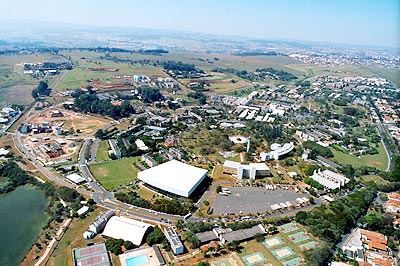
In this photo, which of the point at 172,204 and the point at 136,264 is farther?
the point at 172,204

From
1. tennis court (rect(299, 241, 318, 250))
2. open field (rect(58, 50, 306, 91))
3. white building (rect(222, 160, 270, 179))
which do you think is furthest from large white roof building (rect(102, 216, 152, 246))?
open field (rect(58, 50, 306, 91))

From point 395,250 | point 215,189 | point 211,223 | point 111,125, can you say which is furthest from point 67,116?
point 395,250

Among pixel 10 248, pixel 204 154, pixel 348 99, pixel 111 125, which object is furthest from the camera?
pixel 348 99

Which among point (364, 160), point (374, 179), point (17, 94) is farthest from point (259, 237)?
point (17, 94)

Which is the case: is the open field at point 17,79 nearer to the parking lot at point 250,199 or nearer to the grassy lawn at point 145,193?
the grassy lawn at point 145,193

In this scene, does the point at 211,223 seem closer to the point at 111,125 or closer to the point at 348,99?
the point at 111,125
